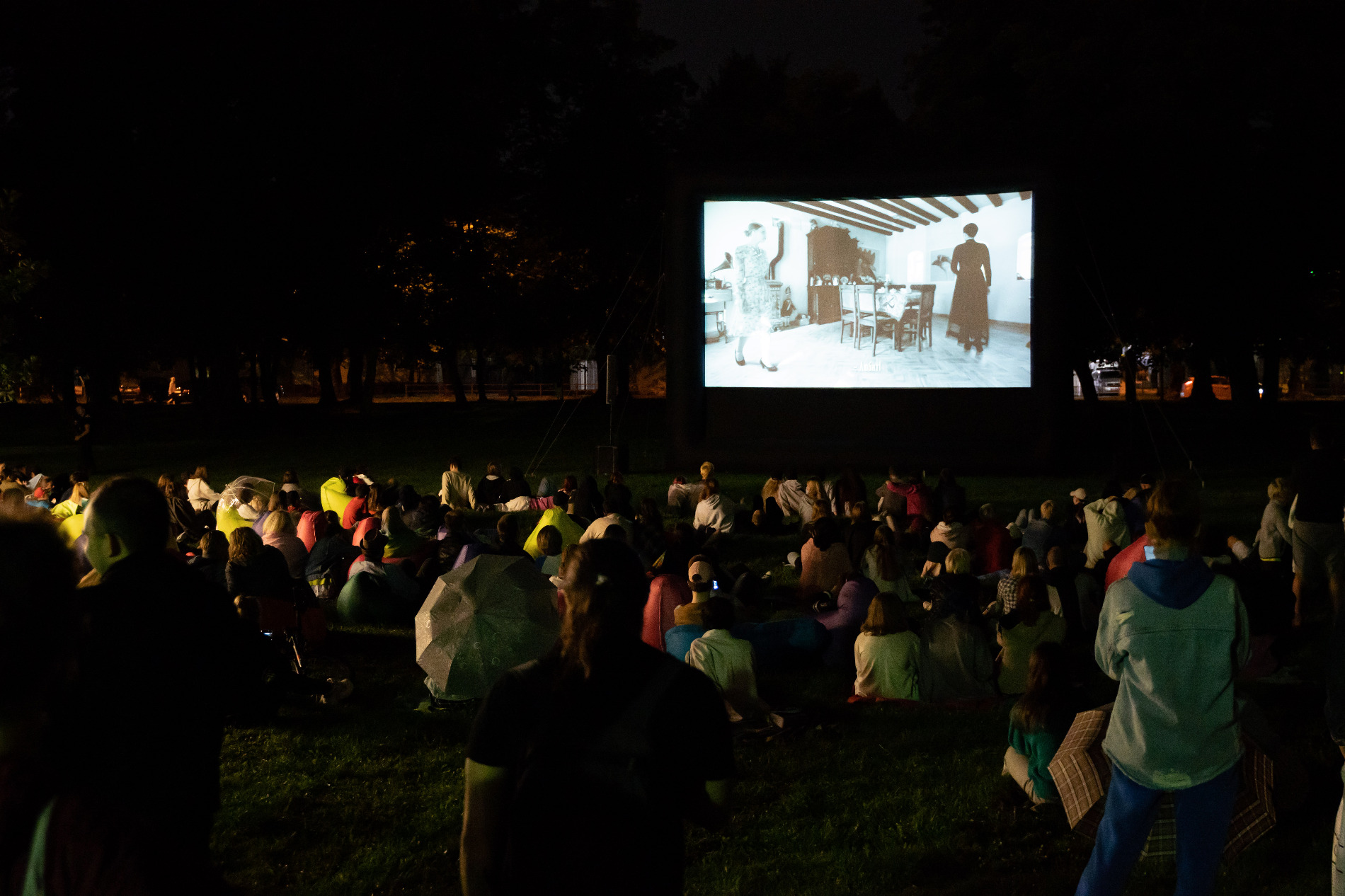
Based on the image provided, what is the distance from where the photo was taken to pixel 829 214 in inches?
736

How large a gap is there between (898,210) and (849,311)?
1812mm

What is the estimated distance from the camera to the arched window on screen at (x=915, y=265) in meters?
18.2

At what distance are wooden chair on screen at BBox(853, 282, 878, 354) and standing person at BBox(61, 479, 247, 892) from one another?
647 inches

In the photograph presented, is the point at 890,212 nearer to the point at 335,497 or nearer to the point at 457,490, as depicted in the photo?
the point at 457,490

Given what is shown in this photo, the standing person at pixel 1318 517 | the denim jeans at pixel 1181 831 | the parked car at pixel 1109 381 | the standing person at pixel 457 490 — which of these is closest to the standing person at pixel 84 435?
the standing person at pixel 457 490

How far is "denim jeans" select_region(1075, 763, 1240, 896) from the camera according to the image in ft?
11.4

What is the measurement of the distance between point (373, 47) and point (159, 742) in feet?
110

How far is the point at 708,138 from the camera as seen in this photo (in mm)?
38969

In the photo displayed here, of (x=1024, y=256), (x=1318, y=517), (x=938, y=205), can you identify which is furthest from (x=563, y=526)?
(x=1024, y=256)

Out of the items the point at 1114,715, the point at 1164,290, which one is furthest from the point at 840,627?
the point at 1164,290

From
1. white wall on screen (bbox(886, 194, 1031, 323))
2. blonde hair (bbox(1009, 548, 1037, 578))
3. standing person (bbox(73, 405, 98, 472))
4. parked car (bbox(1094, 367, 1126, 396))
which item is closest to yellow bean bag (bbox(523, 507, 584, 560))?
blonde hair (bbox(1009, 548, 1037, 578))

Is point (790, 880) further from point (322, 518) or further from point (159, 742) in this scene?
point (322, 518)

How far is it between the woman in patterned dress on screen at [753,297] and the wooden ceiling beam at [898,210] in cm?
188

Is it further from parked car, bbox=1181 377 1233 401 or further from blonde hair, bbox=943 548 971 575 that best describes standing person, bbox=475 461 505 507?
parked car, bbox=1181 377 1233 401
